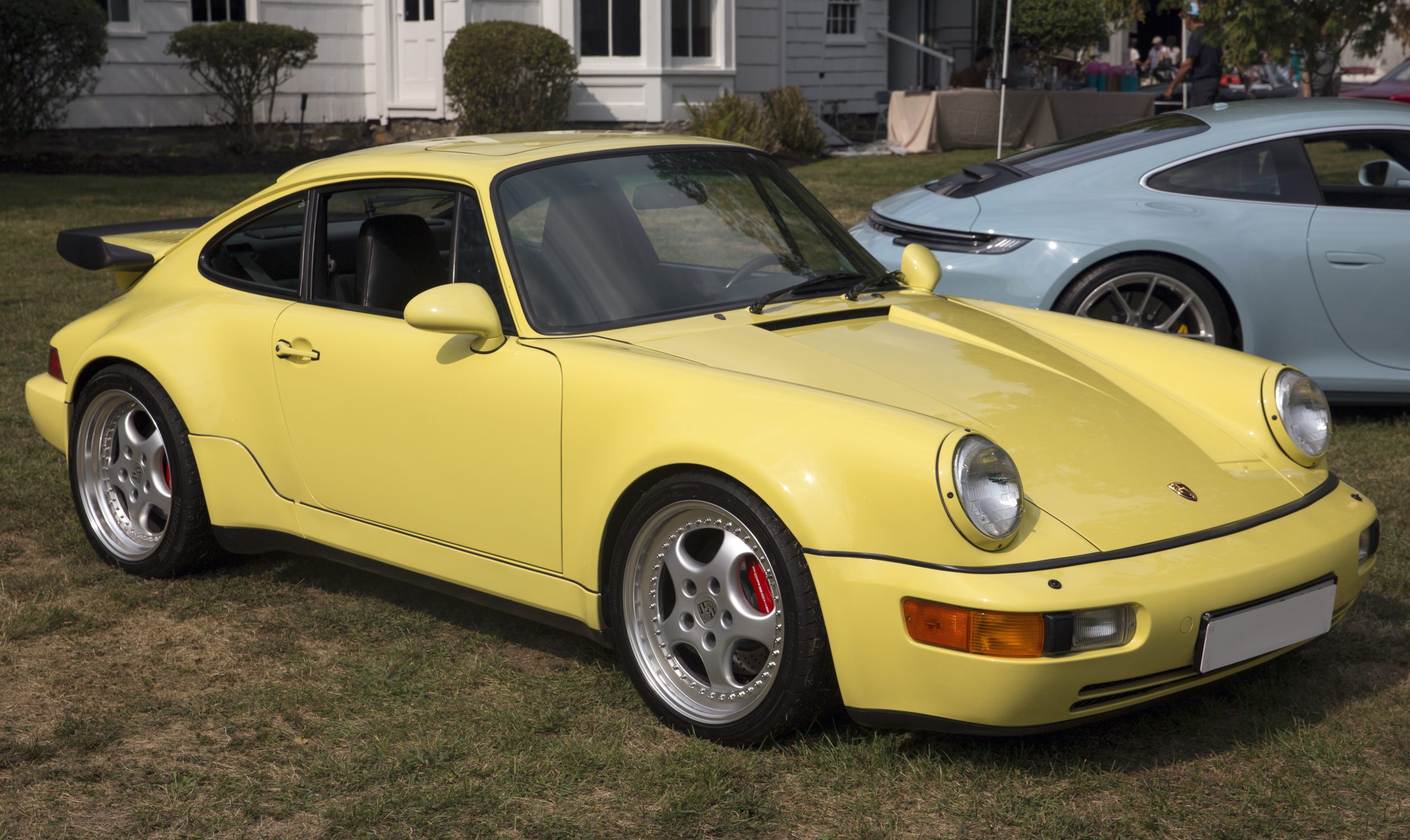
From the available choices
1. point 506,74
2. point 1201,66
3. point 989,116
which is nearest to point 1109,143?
point 1201,66

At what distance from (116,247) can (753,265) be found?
244cm

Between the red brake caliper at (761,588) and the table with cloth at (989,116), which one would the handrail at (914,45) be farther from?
the red brake caliper at (761,588)

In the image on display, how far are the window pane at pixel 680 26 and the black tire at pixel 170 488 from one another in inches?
616

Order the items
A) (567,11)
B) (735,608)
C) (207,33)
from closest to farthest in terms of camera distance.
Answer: (735,608) → (207,33) → (567,11)

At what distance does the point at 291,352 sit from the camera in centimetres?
416


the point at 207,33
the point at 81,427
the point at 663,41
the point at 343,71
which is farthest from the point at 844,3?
the point at 81,427

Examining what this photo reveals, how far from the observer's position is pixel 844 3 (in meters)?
23.7


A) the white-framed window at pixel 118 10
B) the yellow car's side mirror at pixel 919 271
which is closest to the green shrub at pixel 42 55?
the white-framed window at pixel 118 10

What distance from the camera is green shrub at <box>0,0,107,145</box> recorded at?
15.6 metres

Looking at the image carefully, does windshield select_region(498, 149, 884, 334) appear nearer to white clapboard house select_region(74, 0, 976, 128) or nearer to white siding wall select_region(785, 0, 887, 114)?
white clapboard house select_region(74, 0, 976, 128)

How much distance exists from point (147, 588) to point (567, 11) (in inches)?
598

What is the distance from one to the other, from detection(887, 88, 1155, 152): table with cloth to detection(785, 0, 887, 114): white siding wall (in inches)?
86.5

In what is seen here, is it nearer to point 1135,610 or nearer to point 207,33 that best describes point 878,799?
point 1135,610

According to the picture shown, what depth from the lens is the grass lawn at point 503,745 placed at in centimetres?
309
